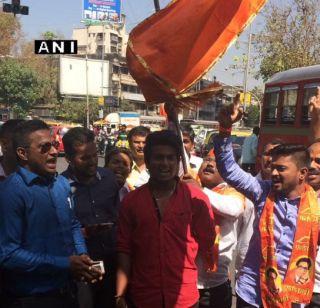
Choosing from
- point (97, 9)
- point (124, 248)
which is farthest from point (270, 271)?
point (97, 9)

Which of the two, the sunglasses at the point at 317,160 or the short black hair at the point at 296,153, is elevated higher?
the short black hair at the point at 296,153

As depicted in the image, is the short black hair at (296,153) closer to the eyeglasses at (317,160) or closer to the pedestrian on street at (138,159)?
the eyeglasses at (317,160)

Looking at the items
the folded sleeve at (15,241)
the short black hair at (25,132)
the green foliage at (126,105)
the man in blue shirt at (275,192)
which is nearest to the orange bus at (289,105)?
the man in blue shirt at (275,192)

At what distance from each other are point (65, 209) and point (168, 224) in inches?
21.9

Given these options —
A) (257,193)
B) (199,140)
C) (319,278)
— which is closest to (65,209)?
(257,193)

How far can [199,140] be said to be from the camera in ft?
73.3

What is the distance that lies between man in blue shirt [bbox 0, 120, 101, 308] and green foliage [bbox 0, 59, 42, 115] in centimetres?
4291

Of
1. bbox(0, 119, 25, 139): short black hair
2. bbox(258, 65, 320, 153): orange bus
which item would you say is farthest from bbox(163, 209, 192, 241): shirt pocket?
bbox(258, 65, 320, 153): orange bus

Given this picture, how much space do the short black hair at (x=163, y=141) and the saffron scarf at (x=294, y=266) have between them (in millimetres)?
635

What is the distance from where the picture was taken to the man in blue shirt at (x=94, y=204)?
3.10m

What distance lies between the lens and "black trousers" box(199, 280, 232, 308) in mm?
2992

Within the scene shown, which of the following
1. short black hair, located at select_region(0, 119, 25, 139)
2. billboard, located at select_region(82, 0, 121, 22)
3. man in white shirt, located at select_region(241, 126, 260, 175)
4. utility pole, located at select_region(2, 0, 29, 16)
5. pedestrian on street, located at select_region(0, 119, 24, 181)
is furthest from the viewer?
billboard, located at select_region(82, 0, 121, 22)

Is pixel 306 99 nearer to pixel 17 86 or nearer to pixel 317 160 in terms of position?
pixel 317 160

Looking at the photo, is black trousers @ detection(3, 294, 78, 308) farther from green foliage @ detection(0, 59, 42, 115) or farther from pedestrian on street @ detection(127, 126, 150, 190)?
green foliage @ detection(0, 59, 42, 115)
